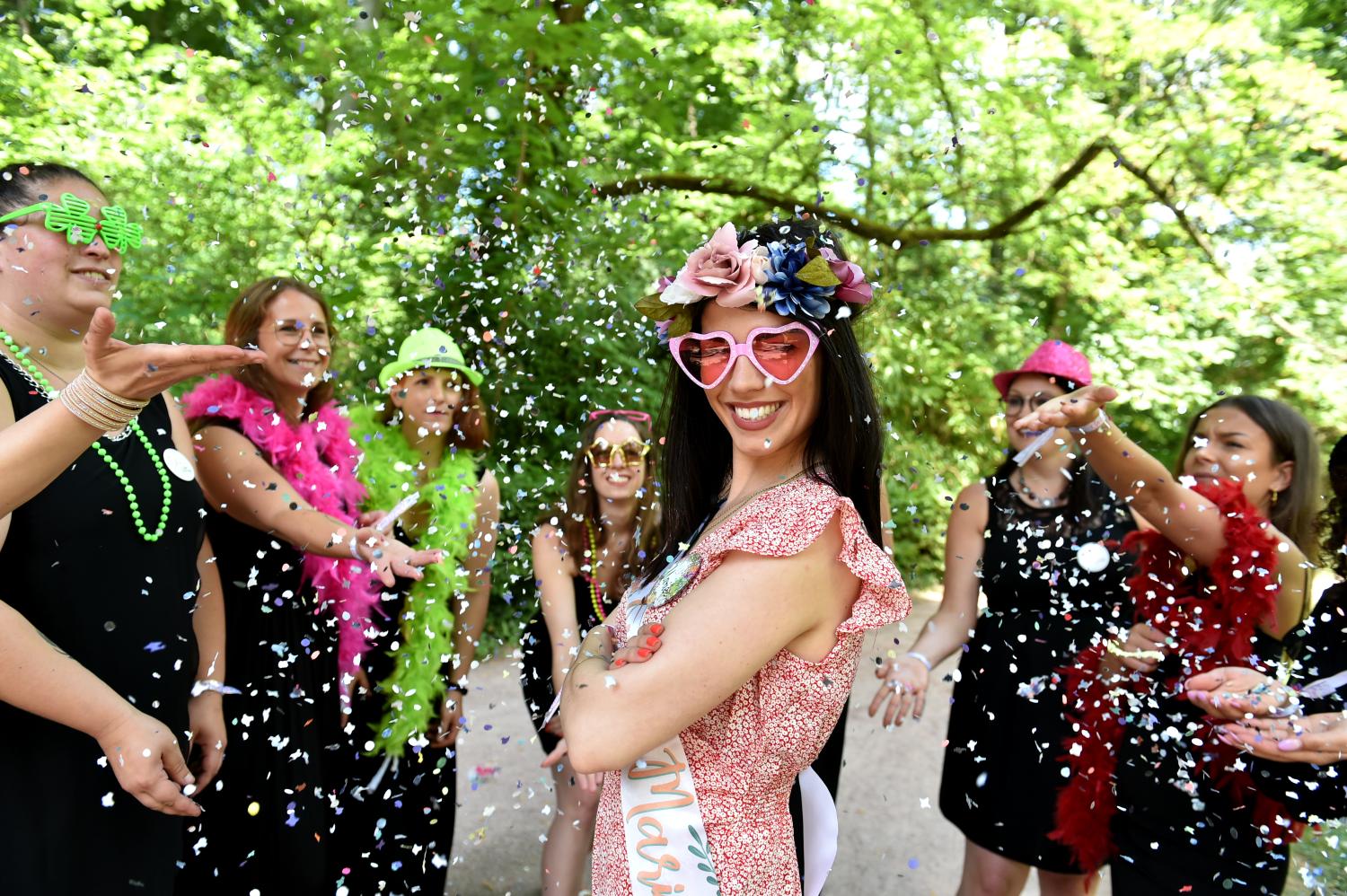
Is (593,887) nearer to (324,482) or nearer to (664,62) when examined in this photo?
(324,482)

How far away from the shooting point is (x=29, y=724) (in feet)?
5.74

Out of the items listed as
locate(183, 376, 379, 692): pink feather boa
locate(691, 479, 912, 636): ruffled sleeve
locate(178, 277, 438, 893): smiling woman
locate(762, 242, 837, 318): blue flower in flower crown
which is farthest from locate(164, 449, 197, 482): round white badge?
locate(762, 242, 837, 318): blue flower in flower crown

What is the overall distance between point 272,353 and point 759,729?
197 cm

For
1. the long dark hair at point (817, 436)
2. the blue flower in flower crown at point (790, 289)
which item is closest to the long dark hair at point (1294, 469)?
the long dark hair at point (817, 436)

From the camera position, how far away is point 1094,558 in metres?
2.78

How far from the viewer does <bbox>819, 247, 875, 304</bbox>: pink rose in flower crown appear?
62.7 inches

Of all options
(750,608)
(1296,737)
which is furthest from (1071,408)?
(750,608)

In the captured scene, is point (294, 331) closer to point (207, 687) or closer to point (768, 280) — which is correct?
point (207, 687)

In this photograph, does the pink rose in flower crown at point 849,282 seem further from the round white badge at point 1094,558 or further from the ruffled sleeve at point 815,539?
the round white badge at point 1094,558

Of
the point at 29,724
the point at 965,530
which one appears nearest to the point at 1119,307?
the point at 965,530

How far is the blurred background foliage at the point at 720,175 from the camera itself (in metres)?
4.89

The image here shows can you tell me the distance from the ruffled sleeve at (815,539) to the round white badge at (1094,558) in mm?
1628

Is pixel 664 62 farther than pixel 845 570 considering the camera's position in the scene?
Yes

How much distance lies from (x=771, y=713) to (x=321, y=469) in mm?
1869
